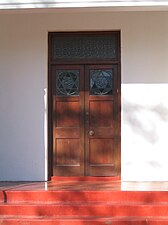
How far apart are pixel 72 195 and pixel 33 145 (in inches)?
60.8

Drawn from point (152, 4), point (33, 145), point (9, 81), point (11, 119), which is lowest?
point (33, 145)

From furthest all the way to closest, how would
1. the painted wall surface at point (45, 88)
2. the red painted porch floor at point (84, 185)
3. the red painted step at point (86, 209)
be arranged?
the painted wall surface at point (45, 88), the red painted porch floor at point (84, 185), the red painted step at point (86, 209)

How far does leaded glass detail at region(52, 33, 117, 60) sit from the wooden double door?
0.18 metres

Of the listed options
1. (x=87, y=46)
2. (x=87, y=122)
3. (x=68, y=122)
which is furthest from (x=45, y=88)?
(x=87, y=46)

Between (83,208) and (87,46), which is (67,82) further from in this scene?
(83,208)

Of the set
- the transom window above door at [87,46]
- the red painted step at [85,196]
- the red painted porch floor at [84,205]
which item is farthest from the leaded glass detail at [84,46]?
the red painted step at [85,196]

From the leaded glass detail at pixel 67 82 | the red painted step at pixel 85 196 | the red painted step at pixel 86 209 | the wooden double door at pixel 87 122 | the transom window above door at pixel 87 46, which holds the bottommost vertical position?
the red painted step at pixel 86 209

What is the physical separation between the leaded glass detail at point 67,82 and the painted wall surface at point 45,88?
0.28 m

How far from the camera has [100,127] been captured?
24.0ft

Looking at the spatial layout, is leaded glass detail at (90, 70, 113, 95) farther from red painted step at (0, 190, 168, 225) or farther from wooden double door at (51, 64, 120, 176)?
red painted step at (0, 190, 168, 225)

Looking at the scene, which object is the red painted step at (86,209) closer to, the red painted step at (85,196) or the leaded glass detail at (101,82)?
the red painted step at (85,196)

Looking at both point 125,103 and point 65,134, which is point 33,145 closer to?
point 65,134

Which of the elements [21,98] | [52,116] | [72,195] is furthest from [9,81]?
[72,195]

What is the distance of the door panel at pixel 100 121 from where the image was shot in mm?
7293
